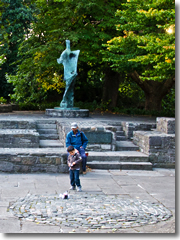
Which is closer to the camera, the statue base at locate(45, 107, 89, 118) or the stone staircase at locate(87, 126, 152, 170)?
the stone staircase at locate(87, 126, 152, 170)

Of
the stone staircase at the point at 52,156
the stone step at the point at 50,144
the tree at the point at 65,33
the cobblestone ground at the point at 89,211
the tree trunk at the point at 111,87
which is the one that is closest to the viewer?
the cobblestone ground at the point at 89,211

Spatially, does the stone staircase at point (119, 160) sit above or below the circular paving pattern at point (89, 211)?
above

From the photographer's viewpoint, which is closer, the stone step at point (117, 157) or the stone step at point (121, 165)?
the stone step at point (121, 165)

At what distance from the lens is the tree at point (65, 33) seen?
815 inches

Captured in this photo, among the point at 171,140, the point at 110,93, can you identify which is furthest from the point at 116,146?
the point at 110,93

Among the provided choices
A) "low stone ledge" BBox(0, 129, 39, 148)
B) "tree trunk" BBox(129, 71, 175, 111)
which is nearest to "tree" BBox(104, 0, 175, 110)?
"tree trunk" BBox(129, 71, 175, 111)

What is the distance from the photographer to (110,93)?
1019 inches

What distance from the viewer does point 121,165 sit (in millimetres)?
11125

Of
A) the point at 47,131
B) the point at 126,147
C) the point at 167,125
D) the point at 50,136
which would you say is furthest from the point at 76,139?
the point at 47,131

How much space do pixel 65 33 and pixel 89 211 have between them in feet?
51.5

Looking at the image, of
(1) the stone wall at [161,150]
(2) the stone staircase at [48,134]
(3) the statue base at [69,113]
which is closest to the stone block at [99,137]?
(2) the stone staircase at [48,134]

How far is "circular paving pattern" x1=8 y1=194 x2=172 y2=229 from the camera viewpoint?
19.1ft

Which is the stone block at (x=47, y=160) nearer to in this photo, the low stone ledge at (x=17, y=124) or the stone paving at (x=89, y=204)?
the stone paving at (x=89, y=204)

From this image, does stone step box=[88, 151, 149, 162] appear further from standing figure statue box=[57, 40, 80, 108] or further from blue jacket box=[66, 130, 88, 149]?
standing figure statue box=[57, 40, 80, 108]
